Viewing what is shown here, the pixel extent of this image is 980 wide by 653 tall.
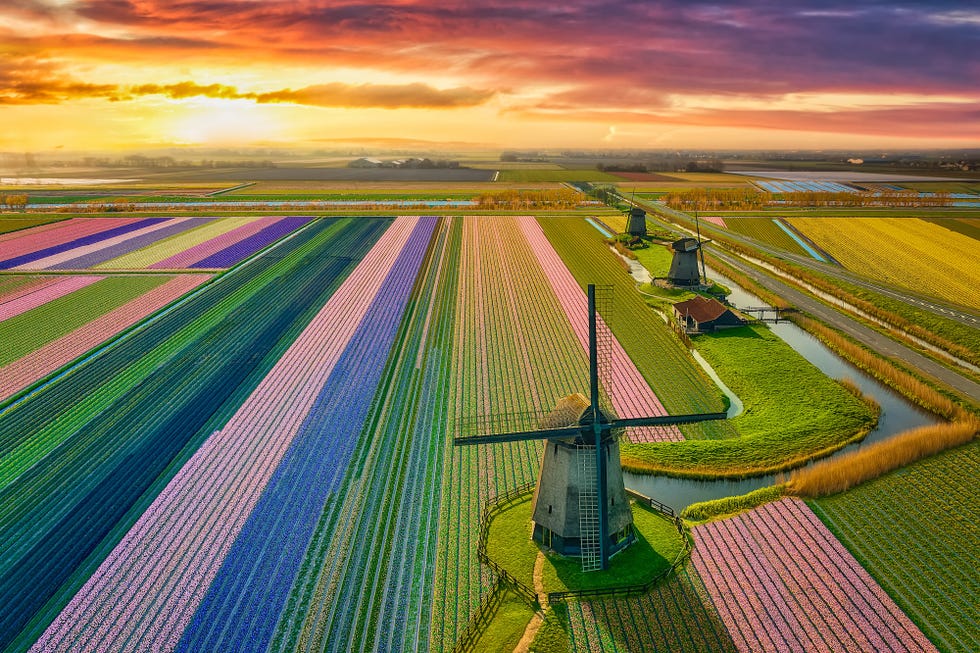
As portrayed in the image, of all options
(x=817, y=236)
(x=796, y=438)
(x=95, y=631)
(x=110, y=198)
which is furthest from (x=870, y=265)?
(x=110, y=198)

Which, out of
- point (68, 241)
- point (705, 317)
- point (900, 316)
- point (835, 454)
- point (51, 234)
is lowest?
point (835, 454)

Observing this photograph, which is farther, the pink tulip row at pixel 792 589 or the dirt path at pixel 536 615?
the pink tulip row at pixel 792 589

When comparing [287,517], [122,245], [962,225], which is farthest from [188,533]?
[962,225]

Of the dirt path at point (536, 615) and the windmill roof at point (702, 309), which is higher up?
the windmill roof at point (702, 309)

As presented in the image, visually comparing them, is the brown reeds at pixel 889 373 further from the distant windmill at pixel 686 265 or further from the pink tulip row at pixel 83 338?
the pink tulip row at pixel 83 338

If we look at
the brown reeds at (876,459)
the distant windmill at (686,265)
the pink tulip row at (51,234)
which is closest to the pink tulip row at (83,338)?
the pink tulip row at (51,234)

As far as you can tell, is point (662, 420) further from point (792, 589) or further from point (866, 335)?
point (866, 335)
